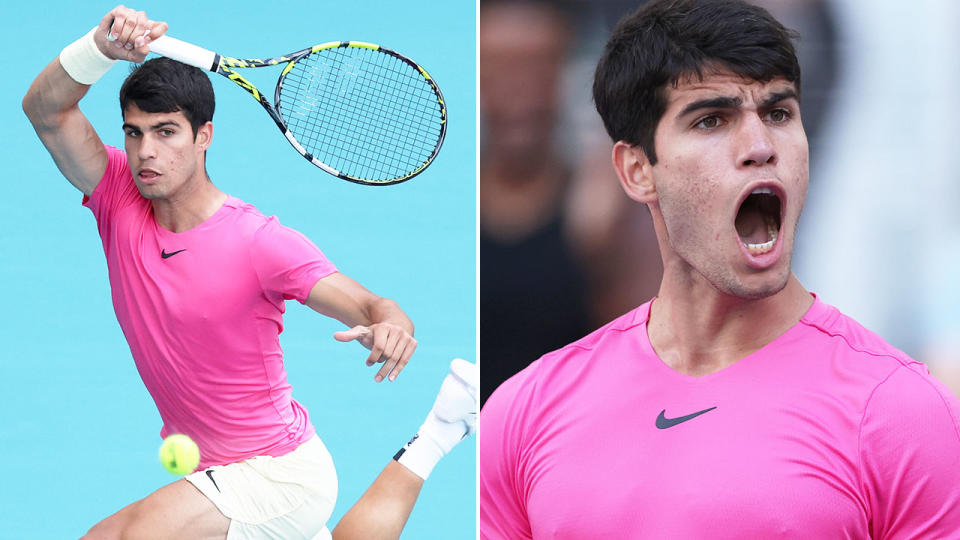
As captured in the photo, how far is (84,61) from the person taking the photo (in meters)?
3.46

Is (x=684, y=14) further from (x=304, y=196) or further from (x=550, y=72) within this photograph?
(x=304, y=196)

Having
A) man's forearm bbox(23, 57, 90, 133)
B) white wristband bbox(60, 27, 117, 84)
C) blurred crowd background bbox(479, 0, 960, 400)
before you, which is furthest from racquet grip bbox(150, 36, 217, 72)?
blurred crowd background bbox(479, 0, 960, 400)

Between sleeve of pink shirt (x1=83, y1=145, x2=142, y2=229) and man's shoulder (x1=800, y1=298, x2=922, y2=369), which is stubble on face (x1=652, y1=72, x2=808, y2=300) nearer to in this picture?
man's shoulder (x1=800, y1=298, x2=922, y2=369)

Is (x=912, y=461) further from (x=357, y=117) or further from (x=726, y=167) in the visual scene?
(x=357, y=117)

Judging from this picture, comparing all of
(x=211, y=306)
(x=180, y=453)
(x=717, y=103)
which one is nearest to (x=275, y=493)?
(x=180, y=453)

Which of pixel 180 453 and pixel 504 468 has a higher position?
pixel 504 468

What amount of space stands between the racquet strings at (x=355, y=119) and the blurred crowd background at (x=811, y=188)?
1.20 meters

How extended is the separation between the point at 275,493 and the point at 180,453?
30 centimetres

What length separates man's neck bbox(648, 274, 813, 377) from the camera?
181 centimetres

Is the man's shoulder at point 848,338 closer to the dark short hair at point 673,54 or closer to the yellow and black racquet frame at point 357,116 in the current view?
the dark short hair at point 673,54

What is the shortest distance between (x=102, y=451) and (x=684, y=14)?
14.0ft

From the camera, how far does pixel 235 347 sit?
3611 mm

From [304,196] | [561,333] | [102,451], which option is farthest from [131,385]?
[561,333]

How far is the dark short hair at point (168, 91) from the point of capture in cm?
375
